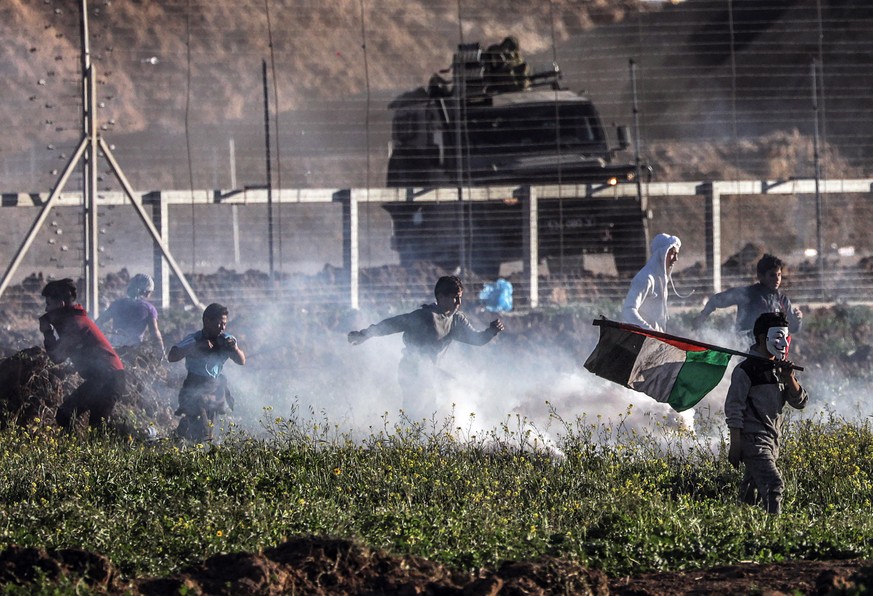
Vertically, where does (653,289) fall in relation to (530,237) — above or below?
below

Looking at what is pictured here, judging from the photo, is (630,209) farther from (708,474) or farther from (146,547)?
(146,547)

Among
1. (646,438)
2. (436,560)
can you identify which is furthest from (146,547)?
(646,438)

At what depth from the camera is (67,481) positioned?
823 cm

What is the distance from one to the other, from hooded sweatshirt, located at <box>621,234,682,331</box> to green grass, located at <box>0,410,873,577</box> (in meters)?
0.92

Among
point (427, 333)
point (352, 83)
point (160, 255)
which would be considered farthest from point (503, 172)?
point (352, 83)

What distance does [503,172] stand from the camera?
18359 millimetres

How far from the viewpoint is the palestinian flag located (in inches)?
348

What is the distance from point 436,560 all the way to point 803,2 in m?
22.9

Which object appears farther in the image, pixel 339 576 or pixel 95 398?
pixel 95 398

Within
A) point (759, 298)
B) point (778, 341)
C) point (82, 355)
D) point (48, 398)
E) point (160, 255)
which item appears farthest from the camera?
point (160, 255)

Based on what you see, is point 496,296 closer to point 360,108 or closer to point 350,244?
point 350,244

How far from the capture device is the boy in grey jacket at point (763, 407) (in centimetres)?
810

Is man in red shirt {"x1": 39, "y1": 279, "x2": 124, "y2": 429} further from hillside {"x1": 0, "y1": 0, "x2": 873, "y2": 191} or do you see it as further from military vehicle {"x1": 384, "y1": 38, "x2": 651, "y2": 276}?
hillside {"x1": 0, "y1": 0, "x2": 873, "y2": 191}

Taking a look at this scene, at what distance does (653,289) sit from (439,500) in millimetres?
3163
